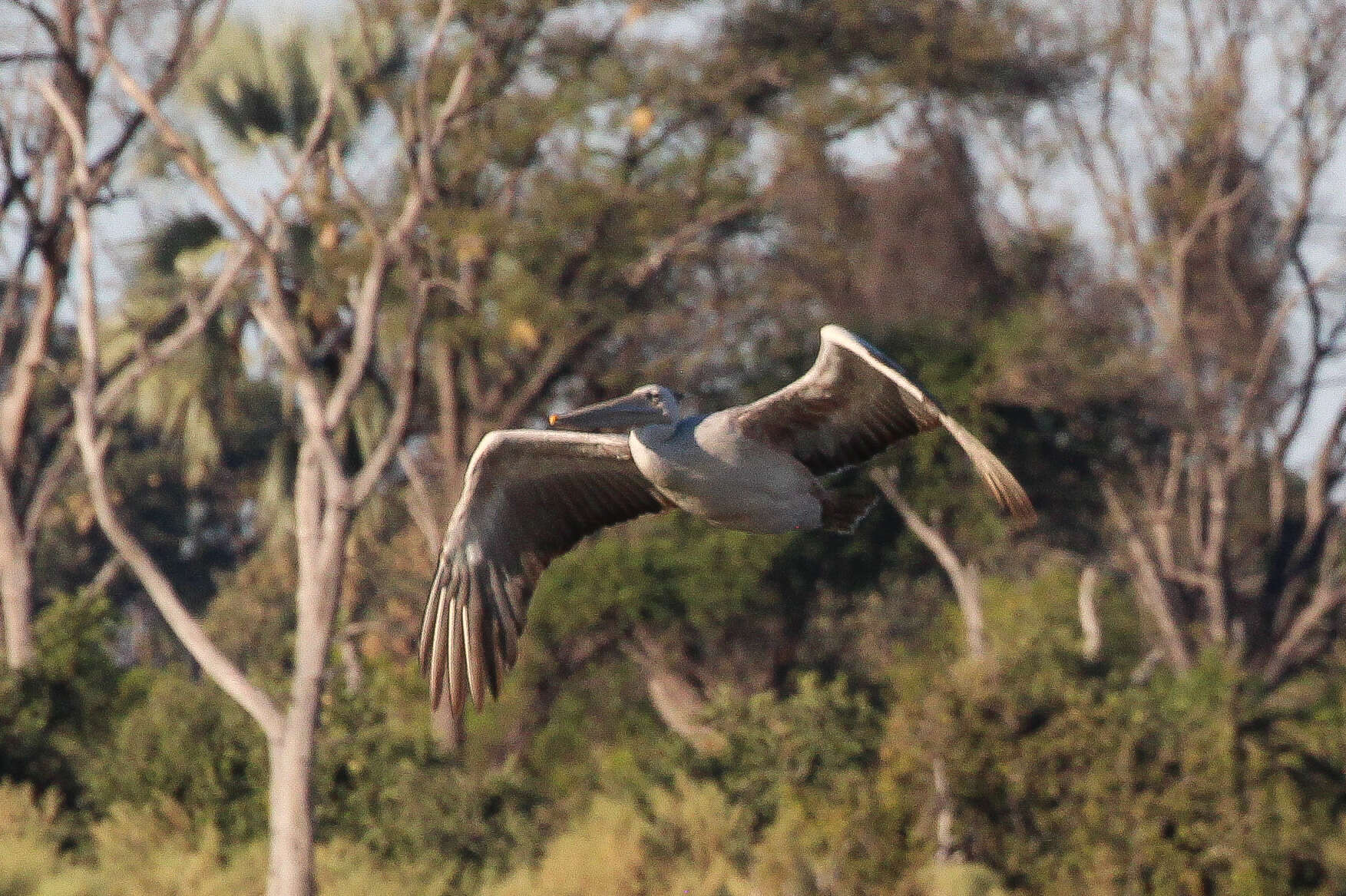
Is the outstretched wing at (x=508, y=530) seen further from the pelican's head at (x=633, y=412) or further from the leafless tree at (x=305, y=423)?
the leafless tree at (x=305, y=423)

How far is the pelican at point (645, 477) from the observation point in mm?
8883

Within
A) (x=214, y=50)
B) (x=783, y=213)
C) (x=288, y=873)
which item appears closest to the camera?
(x=288, y=873)

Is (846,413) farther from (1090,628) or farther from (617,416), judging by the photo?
(1090,628)

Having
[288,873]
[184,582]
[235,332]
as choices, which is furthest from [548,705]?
[184,582]

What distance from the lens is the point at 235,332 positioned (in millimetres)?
20562

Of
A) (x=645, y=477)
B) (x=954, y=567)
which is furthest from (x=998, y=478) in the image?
(x=954, y=567)

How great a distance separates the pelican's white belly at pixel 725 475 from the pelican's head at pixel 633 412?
5.4 inches

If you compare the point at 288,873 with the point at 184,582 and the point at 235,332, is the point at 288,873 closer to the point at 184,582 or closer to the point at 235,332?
the point at 235,332

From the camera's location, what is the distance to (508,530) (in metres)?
9.91

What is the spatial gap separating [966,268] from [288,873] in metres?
15.7

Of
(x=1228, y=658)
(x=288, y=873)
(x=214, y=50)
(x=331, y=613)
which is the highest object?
(x=214, y=50)

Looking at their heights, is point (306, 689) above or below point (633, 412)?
below

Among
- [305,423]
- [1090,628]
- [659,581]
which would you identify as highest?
[305,423]

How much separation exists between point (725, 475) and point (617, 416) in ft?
1.95
